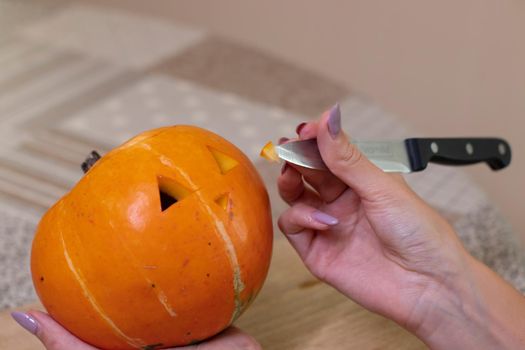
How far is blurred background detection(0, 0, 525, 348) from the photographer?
132 cm

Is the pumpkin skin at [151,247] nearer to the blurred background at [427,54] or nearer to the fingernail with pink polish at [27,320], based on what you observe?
the fingernail with pink polish at [27,320]

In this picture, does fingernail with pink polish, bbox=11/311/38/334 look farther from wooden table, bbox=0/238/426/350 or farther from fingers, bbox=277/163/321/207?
fingers, bbox=277/163/321/207

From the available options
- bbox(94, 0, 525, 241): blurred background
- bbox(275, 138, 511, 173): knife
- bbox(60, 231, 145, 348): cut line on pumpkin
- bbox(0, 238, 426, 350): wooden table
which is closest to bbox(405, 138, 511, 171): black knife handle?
bbox(275, 138, 511, 173): knife

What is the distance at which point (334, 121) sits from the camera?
0.88 m

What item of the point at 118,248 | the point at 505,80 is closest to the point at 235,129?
the point at 118,248

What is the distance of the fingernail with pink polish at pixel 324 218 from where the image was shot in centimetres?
97

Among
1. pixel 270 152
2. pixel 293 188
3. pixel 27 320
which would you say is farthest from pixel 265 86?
pixel 27 320

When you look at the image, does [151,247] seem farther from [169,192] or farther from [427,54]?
[427,54]

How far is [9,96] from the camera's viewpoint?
1591mm

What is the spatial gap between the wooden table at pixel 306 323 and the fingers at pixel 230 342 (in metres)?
0.09

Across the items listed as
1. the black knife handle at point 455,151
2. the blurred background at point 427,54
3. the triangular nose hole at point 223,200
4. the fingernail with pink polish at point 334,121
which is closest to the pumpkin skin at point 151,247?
the triangular nose hole at point 223,200

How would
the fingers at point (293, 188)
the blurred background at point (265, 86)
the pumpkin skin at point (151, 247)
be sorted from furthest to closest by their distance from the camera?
the blurred background at point (265, 86), the fingers at point (293, 188), the pumpkin skin at point (151, 247)

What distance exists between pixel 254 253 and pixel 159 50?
1.01m

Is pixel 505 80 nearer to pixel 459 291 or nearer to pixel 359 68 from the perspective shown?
pixel 359 68
